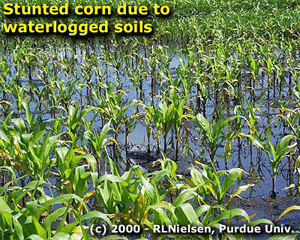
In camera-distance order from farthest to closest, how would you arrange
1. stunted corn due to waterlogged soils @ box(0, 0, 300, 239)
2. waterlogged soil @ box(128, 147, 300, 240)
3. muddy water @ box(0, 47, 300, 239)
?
muddy water @ box(0, 47, 300, 239) → waterlogged soil @ box(128, 147, 300, 240) → stunted corn due to waterlogged soils @ box(0, 0, 300, 239)

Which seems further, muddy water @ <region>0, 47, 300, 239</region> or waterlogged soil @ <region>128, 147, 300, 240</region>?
muddy water @ <region>0, 47, 300, 239</region>

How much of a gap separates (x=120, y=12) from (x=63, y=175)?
8.25 meters

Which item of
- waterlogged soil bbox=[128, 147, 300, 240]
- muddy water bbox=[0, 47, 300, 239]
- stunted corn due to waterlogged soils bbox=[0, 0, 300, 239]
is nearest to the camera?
stunted corn due to waterlogged soils bbox=[0, 0, 300, 239]

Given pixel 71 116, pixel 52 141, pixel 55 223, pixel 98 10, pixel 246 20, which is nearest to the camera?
pixel 52 141

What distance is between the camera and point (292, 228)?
335 cm

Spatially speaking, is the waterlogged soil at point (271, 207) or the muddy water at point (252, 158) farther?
the muddy water at point (252, 158)

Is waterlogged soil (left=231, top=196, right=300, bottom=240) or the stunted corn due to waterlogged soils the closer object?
the stunted corn due to waterlogged soils

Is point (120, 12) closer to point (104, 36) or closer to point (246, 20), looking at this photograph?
point (104, 36)

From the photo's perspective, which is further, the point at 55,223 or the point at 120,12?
the point at 120,12

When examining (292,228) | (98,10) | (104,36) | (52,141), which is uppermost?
(98,10)

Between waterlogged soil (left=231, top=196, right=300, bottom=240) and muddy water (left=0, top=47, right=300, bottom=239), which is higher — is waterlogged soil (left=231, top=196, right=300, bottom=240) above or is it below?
below

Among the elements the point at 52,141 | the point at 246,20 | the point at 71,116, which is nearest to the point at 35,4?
the point at 246,20

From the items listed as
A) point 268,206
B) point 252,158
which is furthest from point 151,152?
point 268,206

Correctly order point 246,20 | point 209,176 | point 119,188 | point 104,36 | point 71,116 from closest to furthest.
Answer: point 119,188
point 209,176
point 71,116
point 246,20
point 104,36
